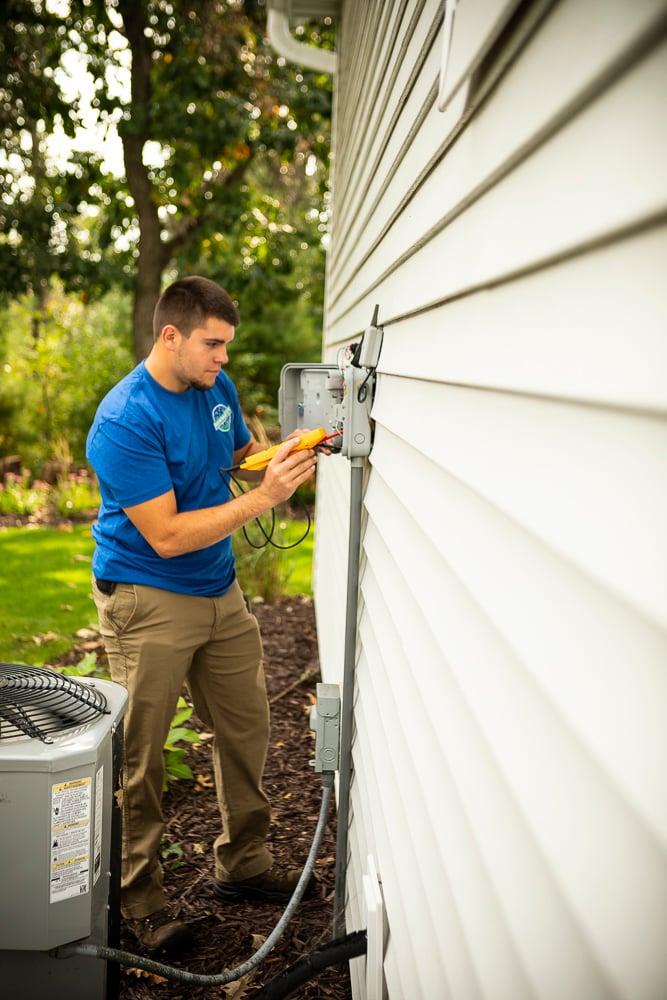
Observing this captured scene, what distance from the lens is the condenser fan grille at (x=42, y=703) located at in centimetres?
193

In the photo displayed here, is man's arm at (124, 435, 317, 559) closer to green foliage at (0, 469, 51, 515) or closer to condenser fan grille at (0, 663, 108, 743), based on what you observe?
condenser fan grille at (0, 663, 108, 743)

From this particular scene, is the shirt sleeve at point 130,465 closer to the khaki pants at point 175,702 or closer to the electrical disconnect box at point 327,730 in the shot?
the khaki pants at point 175,702

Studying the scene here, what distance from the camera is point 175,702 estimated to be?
2.84m

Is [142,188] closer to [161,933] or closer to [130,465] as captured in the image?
[130,465]

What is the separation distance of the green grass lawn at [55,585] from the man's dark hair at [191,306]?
2274mm

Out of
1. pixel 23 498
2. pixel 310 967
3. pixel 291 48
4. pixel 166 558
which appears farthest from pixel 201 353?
pixel 23 498

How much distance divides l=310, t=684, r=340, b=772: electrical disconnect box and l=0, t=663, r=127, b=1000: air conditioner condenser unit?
28.0 inches

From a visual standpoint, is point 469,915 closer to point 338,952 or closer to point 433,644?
point 433,644

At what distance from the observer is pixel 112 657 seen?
2.85 metres

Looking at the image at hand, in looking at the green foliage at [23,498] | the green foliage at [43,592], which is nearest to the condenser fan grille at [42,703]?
the green foliage at [43,592]

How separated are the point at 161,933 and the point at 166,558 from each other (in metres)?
1.28

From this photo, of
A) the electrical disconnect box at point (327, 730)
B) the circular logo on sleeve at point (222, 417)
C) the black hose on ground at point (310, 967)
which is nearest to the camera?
the black hose on ground at point (310, 967)

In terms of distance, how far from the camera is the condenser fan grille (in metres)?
1.93

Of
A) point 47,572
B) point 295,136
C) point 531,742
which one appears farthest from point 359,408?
point 295,136
